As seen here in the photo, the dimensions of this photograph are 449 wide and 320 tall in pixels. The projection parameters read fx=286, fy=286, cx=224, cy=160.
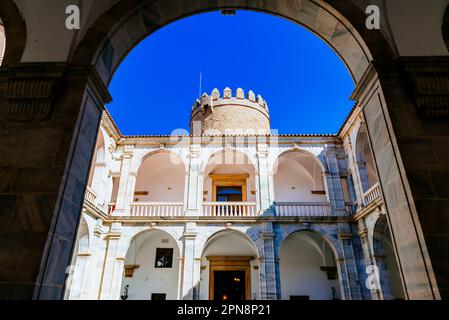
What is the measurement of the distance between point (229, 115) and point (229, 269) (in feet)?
30.1

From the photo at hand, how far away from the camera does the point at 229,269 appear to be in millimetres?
13750

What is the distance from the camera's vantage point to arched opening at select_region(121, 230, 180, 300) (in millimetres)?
13195

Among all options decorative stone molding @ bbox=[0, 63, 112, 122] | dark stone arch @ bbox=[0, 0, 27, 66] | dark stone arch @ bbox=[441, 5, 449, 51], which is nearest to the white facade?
dark stone arch @ bbox=[441, 5, 449, 51]

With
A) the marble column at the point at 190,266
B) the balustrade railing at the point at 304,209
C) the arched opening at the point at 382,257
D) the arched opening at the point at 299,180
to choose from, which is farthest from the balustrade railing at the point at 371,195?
the marble column at the point at 190,266

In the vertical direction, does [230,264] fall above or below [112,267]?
above

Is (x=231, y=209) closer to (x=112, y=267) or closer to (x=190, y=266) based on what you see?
(x=190, y=266)

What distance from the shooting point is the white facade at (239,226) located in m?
11.2

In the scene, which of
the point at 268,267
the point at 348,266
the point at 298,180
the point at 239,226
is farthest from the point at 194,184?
the point at 348,266

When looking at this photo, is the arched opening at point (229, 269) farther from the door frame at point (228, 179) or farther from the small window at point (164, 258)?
the door frame at point (228, 179)

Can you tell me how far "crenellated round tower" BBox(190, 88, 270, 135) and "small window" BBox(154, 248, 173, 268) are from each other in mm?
7406

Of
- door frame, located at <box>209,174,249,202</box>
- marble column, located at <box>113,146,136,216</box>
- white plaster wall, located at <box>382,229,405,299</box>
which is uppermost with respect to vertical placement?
door frame, located at <box>209,174,249,202</box>

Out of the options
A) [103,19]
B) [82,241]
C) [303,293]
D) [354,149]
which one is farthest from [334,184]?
[103,19]

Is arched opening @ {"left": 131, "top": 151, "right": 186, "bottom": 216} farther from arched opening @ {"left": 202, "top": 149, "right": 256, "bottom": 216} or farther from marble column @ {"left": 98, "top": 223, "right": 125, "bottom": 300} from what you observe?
marble column @ {"left": 98, "top": 223, "right": 125, "bottom": 300}

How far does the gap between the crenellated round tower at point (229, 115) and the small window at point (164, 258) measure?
7.41 meters
